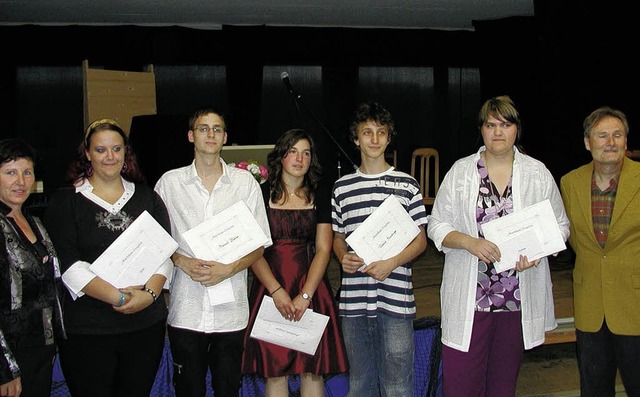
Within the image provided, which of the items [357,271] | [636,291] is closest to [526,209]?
[636,291]

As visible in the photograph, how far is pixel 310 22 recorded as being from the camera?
7.73 meters

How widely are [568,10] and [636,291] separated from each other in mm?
3585

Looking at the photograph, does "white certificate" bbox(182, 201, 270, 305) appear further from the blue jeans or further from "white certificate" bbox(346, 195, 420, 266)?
the blue jeans

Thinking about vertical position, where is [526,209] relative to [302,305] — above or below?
above

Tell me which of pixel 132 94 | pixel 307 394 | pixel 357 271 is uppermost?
pixel 132 94

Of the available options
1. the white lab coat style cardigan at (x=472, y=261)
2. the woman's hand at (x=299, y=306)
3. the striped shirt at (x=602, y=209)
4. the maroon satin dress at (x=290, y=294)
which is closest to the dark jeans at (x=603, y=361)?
the white lab coat style cardigan at (x=472, y=261)

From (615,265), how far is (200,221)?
5.03ft

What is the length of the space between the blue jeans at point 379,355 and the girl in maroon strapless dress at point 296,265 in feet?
0.25

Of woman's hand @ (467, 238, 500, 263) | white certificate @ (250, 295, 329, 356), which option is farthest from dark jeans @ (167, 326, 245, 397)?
woman's hand @ (467, 238, 500, 263)

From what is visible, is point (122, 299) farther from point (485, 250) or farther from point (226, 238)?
point (485, 250)

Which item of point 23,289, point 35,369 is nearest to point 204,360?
point 35,369

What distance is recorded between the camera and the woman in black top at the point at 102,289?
198cm

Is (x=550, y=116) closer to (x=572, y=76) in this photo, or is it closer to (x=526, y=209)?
(x=572, y=76)

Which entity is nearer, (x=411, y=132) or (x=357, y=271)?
(x=357, y=271)
